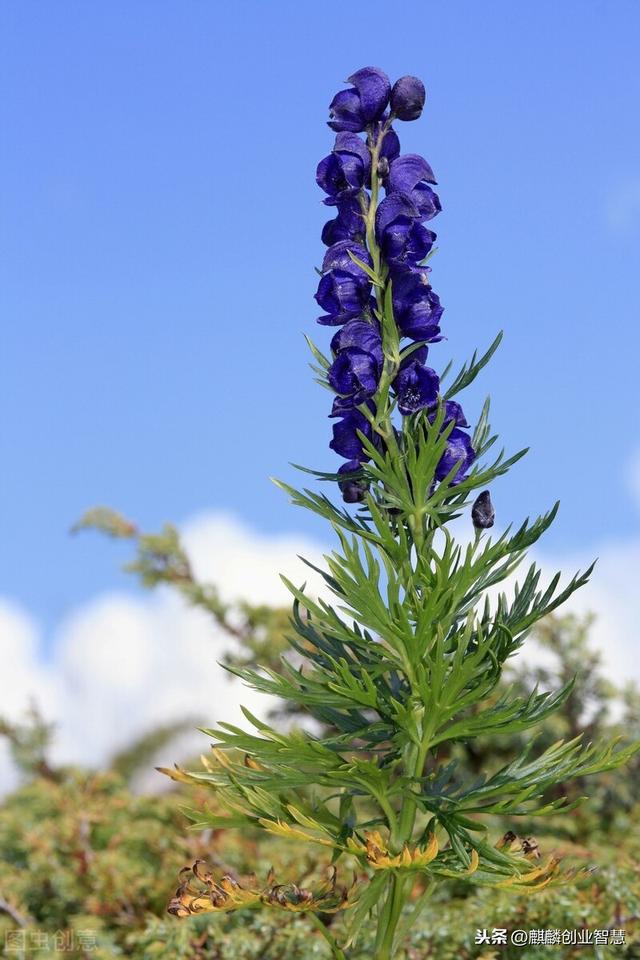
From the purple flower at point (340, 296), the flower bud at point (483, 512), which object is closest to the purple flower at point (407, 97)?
the purple flower at point (340, 296)

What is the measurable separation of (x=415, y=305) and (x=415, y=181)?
388 mm

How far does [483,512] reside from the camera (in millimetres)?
3285

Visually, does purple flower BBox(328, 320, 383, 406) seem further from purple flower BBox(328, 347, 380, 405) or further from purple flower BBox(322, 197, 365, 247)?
purple flower BBox(322, 197, 365, 247)

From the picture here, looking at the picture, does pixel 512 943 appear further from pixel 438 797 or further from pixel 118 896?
pixel 118 896

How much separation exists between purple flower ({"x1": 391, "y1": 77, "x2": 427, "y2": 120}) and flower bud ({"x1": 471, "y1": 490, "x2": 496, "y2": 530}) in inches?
48.2

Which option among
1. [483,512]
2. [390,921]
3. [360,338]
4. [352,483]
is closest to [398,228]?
[360,338]

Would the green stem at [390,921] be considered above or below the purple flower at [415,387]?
below

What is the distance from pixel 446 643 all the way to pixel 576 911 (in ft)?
6.17

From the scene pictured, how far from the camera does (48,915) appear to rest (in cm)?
576

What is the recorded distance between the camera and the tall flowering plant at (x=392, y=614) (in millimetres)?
3096

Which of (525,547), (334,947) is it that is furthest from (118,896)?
(525,547)

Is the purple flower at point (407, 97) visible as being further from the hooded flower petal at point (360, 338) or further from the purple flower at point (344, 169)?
the hooded flower petal at point (360, 338)

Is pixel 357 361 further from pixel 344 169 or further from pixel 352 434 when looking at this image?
pixel 344 169

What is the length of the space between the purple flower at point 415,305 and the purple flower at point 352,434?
0.29m
